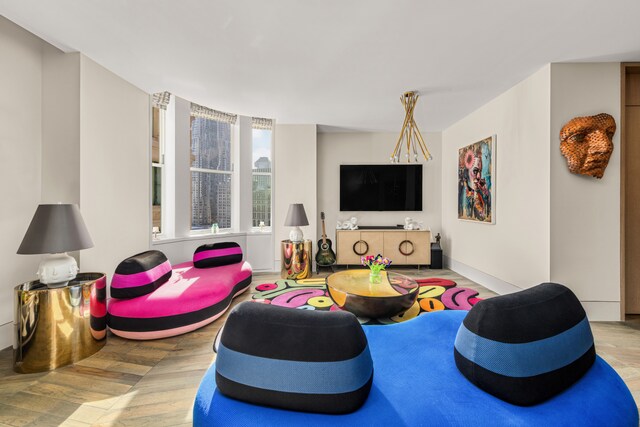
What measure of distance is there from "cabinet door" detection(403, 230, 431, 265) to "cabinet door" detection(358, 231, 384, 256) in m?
0.41

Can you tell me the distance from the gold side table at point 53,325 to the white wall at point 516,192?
13.3ft

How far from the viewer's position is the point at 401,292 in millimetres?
2498

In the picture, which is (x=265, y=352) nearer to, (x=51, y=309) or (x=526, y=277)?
(x=51, y=309)

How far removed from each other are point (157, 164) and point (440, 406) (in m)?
4.00

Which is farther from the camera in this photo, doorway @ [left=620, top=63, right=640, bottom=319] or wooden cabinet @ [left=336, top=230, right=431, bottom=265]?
wooden cabinet @ [left=336, top=230, right=431, bottom=265]

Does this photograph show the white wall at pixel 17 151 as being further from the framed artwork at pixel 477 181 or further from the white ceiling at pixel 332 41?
the framed artwork at pixel 477 181

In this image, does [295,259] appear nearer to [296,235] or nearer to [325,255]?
[296,235]

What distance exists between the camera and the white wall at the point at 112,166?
2527mm

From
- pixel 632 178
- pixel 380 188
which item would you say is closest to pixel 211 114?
pixel 380 188

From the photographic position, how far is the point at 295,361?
876mm

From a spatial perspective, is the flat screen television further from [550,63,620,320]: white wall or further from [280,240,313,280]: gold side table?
[550,63,620,320]: white wall

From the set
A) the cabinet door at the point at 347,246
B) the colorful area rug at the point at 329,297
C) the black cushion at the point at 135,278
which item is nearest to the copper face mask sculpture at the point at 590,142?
the colorful area rug at the point at 329,297

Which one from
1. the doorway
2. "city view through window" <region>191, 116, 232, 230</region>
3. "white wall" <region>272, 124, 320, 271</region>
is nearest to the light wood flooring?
the doorway

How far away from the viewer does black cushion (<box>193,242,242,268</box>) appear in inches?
132
